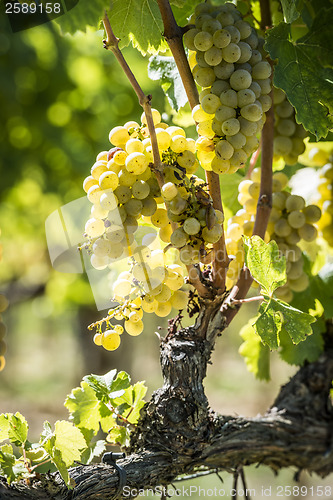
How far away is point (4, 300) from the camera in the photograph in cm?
77

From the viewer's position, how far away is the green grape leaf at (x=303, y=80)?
0.68 meters

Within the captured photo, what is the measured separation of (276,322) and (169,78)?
44 centimetres

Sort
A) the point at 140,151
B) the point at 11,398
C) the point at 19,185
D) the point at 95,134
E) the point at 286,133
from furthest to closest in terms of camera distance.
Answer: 1. the point at 11,398
2. the point at 19,185
3. the point at 95,134
4. the point at 286,133
5. the point at 140,151

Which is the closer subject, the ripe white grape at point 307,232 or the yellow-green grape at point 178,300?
the yellow-green grape at point 178,300

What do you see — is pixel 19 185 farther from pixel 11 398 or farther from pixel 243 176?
pixel 11 398

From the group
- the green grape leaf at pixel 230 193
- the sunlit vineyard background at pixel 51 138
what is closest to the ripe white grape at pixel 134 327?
the green grape leaf at pixel 230 193

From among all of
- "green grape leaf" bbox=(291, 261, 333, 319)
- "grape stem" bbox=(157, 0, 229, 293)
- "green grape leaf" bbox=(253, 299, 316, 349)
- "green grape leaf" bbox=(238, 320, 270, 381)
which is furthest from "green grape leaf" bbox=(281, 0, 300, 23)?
"green grape leaf" bbox=(238, 320, 270, 381)

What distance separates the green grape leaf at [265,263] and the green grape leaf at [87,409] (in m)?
0.33

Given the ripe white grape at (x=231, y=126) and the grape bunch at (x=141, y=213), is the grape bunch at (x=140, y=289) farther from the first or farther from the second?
the ripe white grape at (x=231, y=126)

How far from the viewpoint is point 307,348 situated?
40.4 inches

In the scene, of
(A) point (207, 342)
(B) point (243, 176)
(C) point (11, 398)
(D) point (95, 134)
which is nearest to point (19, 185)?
(D) point (95, 134)

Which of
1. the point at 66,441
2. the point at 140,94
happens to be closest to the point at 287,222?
the point at 140,94

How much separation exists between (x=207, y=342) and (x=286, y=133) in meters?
0.41

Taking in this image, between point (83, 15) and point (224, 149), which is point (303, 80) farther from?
point (83, 15)
